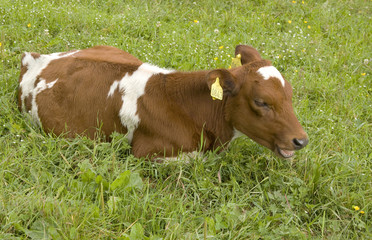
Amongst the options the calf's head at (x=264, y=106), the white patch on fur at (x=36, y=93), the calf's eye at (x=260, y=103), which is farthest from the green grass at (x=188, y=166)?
the calf's eye at (x=260, y=103)

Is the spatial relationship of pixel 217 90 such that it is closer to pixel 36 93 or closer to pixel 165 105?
pixel 165 105

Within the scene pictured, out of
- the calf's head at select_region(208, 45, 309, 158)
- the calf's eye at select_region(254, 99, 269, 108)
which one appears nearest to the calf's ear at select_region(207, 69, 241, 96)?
the calf's head at select_region(208, 45, 309, 158)

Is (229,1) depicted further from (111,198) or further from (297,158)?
(111,198)

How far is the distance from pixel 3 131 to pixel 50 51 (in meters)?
1.98

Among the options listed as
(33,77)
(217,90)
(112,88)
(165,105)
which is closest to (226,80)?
(217,90)

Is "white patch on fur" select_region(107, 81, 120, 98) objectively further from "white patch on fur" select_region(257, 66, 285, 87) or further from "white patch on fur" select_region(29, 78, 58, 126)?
"white patch on fur" select_region(257, 66, 285, 87)

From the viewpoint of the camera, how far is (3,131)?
4695 mm

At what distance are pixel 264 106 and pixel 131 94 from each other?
1.38 meters

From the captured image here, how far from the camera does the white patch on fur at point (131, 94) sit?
4430 millimetres

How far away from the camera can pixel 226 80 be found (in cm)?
411

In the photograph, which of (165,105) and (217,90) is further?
(165,105)

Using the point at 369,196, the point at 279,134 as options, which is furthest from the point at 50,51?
the point at 369,196

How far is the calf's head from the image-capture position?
13.2ft

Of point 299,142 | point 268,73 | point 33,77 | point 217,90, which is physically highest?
point 268,73
